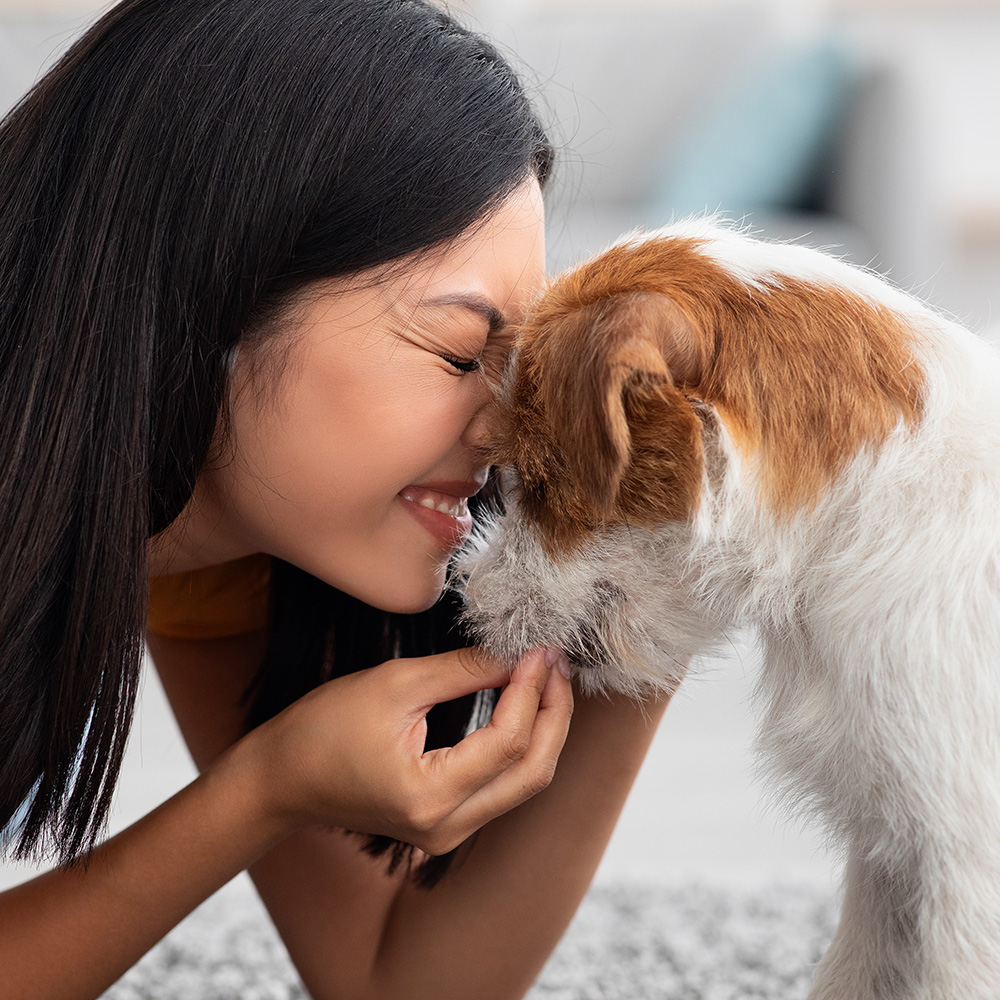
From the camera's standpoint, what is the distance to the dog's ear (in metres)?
0.80

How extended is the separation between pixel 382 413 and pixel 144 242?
0.23 metres

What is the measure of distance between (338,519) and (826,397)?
42 centimetres

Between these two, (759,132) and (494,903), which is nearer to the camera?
(494,903)

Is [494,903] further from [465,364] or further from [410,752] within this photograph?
[465,364]

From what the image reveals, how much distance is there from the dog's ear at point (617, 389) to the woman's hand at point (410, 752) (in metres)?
0.19

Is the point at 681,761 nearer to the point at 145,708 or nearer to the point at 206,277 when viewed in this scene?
the point at 145,708

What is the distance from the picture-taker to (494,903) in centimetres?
120

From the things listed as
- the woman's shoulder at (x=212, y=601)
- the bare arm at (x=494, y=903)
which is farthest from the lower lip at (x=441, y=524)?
the woman's shoulder at (x=212, y=601)

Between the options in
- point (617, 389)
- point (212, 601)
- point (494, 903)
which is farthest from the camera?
point (212, 601)

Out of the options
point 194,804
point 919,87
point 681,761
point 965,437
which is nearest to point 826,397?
point 965,437

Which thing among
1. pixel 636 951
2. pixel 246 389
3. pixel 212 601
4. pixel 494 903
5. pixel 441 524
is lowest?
pixel 636 951

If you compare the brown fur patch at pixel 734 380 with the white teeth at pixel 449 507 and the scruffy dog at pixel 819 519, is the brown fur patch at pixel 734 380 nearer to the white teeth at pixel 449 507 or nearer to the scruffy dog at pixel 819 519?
the scruffy dog at pixel 819 519

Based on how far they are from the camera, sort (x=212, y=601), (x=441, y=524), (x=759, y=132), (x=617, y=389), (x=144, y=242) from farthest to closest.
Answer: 1. (x=759, y=132)
2. (x=212, y=601)
3. (x=441, y=524)
4. (x=144, y=242)
5. (x=617, y=389)

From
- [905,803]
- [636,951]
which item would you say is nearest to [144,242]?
[905,803]
